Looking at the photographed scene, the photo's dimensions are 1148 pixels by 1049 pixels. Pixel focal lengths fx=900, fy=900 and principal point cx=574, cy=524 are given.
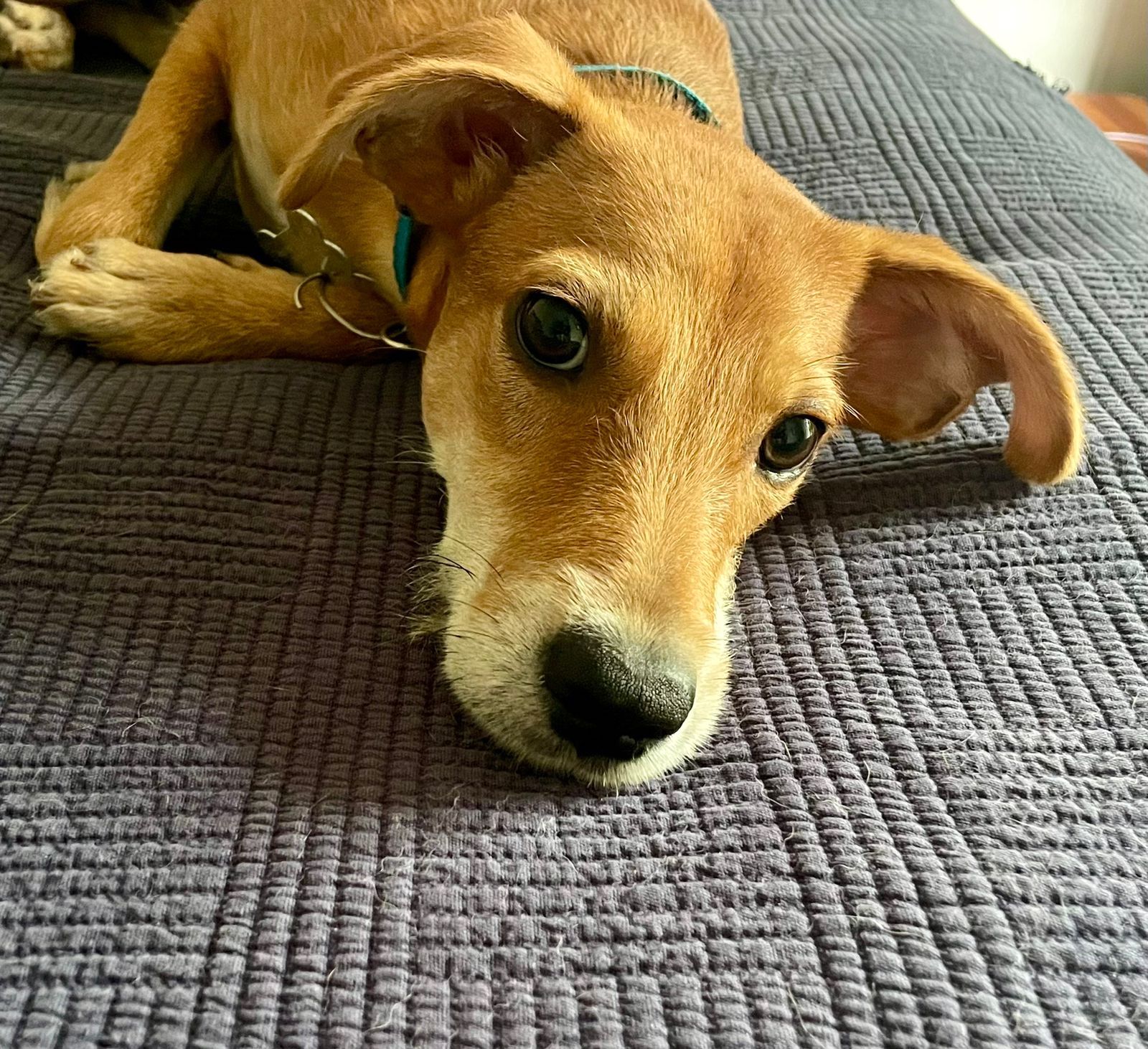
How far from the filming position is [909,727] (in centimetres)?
141

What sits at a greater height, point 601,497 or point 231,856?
point 601,497

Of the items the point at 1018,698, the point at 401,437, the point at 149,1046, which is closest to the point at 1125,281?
the point at 1018,698

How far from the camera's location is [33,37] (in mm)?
2840

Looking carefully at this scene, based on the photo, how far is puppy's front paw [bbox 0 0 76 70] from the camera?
2797 mm

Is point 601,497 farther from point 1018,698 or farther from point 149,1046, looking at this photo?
point 149,1046

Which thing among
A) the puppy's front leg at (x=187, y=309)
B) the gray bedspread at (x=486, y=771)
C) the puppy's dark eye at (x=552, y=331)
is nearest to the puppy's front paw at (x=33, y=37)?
the puppy's front leg at (x=187, y=309)

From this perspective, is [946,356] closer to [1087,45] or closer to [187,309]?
[187,309]

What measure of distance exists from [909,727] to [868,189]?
5.76 ft

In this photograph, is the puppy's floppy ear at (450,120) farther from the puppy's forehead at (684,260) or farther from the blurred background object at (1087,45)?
the blurred background object at (1087,45)

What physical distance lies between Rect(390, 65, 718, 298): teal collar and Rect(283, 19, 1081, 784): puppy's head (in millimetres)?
80

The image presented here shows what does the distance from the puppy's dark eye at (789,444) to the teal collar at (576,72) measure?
768mm

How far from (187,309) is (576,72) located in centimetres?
102

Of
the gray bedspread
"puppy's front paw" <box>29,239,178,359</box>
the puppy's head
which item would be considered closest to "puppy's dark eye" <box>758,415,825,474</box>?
the puppy's head

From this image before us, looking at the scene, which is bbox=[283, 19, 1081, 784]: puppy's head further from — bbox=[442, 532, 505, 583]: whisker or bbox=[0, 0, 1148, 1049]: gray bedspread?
bbox=[0, 0, 1148, 1049]: gray bedspread
